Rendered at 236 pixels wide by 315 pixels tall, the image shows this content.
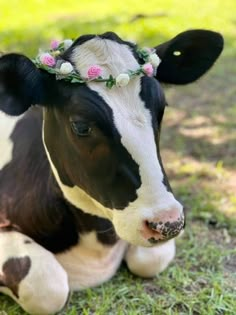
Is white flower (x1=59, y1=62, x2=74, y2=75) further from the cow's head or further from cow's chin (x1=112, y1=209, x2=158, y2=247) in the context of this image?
cow's chin (x1=112, y1=209, x2=158, y2=247)

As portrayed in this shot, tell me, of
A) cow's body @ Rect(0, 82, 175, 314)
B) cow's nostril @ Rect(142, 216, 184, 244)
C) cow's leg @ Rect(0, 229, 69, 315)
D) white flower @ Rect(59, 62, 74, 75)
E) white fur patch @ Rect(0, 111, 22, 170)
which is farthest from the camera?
white fur patch @ Rect(0, 111, 22, 170)

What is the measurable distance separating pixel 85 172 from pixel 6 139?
1.91 feet

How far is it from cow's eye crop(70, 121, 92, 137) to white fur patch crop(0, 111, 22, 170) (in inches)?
21.8

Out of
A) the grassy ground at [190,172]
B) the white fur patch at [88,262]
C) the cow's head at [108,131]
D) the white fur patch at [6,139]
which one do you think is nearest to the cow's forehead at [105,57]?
the cow's head at [108,131]

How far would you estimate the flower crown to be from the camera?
6.76ft

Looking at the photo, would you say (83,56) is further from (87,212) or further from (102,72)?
(87,212)

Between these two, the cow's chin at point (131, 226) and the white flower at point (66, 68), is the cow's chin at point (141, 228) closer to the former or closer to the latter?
the cow's chin at point (131, 226)

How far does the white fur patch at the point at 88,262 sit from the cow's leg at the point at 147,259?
7 cm

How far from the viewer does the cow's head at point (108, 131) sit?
6.64 ft

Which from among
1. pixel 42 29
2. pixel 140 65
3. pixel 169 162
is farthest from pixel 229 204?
pixel 42 29

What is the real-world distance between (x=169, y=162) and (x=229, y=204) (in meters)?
0.59

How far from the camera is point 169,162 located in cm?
378

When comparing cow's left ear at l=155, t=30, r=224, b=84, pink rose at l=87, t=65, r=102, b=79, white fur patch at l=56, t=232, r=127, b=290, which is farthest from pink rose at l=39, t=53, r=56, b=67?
white fur patch at l=56, t=232, r=127, b=290

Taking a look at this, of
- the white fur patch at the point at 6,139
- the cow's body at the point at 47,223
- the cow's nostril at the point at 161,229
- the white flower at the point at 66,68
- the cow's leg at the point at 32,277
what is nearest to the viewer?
the cow's nostril at the point at 161,229
